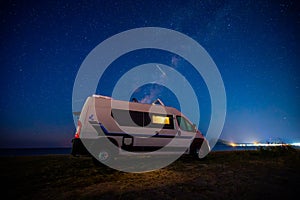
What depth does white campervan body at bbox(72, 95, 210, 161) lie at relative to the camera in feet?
17.1

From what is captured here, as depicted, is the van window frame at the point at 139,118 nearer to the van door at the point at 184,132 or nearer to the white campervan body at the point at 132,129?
Result: the white campervan body at the point at 132,129

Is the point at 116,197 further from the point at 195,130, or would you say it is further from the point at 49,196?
the point at 195,130

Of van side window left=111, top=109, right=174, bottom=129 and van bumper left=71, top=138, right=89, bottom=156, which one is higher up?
van side window left=111, top=109, right=174, bottom=129

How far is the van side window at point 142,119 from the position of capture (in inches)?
235

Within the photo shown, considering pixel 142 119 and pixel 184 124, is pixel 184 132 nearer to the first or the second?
pixel 184 124

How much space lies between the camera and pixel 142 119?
257 inches

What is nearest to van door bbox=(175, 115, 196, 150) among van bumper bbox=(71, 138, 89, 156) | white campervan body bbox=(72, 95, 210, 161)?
white campervan body bbox=(72, 95, 210, 161)

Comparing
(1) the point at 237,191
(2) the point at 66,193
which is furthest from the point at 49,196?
(1) the point at 237,191

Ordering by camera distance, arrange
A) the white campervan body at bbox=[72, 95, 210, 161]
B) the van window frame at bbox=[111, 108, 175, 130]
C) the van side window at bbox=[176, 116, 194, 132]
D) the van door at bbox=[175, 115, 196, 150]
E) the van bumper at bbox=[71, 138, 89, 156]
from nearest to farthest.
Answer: the van bumper at bbox=[71, 138, 89, 156] → the white campervan body at bbox=[72, 95, 210, 161] → the van window frame at bbox=[111, 108, 175, 130] → the van door at bbox=[175, 115, 196, 150] → the van side window at bbox=[176, 116, 194, 132]

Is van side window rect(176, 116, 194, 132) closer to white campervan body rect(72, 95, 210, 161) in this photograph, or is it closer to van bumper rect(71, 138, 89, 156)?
white campervan body rect(72, 95, 210, 161)

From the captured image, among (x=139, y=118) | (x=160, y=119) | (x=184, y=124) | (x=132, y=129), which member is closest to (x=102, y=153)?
(x=132, y=129)

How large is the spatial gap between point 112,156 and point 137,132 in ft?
4.34

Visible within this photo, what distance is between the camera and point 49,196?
8.68 feet

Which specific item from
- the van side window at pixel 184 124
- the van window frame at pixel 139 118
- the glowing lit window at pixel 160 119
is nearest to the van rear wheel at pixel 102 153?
the van window frame at pixel 139 118
